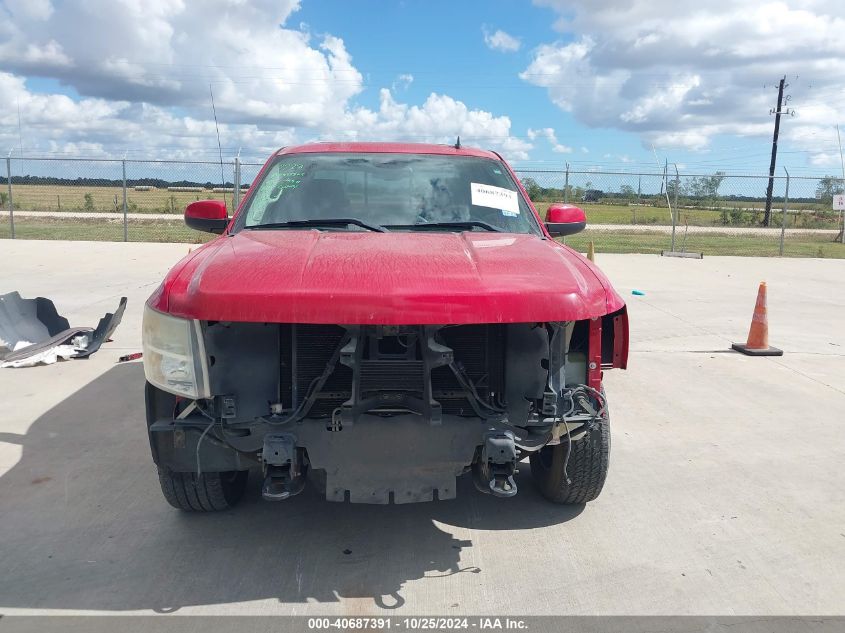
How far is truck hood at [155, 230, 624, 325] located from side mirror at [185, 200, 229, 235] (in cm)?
142

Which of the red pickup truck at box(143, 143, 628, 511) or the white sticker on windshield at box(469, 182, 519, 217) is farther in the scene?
the white sticker on windshield at box(469, 182, 519, 217)

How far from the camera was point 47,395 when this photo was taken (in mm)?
5527

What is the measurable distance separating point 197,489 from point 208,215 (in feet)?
6.40

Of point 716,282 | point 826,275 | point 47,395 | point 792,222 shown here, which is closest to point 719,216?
point 792,222

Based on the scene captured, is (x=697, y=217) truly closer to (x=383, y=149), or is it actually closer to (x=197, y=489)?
(x=383, y=149)

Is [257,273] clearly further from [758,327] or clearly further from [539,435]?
[758,327]

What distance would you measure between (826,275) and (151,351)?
579 inches


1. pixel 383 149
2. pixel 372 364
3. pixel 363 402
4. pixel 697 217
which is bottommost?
pixel 363 402

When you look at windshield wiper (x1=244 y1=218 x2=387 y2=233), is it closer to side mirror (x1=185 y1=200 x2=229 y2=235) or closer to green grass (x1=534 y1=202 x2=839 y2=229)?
side mirror (x1=185 y1=200 x2=229 y2=235)

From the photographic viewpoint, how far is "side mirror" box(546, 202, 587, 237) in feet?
15.6

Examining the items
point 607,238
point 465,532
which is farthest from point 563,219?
point 607,238

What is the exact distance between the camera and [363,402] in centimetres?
291

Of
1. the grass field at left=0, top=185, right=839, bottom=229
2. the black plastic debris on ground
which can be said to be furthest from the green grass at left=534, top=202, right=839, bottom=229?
the black plastic debris on ground
